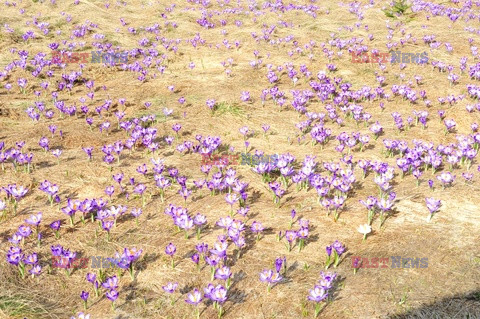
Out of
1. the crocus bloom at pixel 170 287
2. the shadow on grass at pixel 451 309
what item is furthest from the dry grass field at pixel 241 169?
the crocus bloom at pixel 170 287

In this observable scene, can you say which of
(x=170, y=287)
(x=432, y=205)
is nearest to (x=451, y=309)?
(x=432, y=205)

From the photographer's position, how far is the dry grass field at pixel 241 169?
4609 millimetres

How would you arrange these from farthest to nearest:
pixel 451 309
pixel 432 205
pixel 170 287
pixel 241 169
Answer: pixel 241 169 < pixel 432 205 < pixel 170 287 < pixel 451 309

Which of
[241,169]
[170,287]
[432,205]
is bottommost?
[241,169]

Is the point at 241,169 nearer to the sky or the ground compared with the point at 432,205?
nearer to the ground

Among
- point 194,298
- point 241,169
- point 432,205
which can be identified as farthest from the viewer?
point 241,169

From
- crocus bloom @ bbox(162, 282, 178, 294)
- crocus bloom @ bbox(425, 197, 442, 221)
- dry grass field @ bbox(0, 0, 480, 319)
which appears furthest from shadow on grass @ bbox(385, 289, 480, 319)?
crocus bloom @ bbox(162, 282, 178, 294)

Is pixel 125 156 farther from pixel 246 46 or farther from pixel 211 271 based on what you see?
pixel 246 46

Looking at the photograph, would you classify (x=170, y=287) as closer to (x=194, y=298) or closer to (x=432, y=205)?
(x=194, y=298)

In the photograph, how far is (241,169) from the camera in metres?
7.68

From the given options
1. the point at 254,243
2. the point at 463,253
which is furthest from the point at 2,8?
the point at 463,253

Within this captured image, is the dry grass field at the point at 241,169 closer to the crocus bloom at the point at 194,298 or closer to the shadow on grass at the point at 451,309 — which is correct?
the shadow on grass at the point at 451,309

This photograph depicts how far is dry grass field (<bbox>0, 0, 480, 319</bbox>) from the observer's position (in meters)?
4.61

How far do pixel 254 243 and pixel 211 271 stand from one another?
800 millimetres
